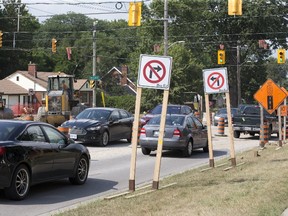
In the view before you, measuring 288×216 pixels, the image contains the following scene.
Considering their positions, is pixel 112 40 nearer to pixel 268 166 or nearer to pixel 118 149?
pixel 118 149

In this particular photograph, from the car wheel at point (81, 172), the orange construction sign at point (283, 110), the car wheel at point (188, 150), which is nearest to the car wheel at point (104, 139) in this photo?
the car wheel at point (188, 150)

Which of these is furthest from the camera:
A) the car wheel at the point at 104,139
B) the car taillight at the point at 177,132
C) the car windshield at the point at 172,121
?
the car wheel at the point at 104,139

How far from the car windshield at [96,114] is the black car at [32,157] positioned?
446 inches

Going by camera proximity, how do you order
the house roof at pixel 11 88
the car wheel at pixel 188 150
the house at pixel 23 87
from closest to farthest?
1. the car wheel at pixel 188 150
2. the house roof at pixel 11 88
3. the house at pixel 23 87

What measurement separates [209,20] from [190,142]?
55.2 metres

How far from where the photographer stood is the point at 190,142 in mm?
19969

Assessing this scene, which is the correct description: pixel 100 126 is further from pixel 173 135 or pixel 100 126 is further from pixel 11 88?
pixel 11 88

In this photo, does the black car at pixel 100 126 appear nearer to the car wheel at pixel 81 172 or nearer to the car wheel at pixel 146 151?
the car wheel at pixel 146 151

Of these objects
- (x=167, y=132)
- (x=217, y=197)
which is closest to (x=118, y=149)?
(x=167, y=132)

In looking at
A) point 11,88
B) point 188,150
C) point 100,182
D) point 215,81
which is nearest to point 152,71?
point 100,182

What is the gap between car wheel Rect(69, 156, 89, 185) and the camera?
12251 millimetres

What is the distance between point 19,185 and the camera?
33.3 ft

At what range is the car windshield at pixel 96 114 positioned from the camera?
23.8 metres

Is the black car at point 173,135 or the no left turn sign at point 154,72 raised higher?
the no left turn sign at point 154,72
